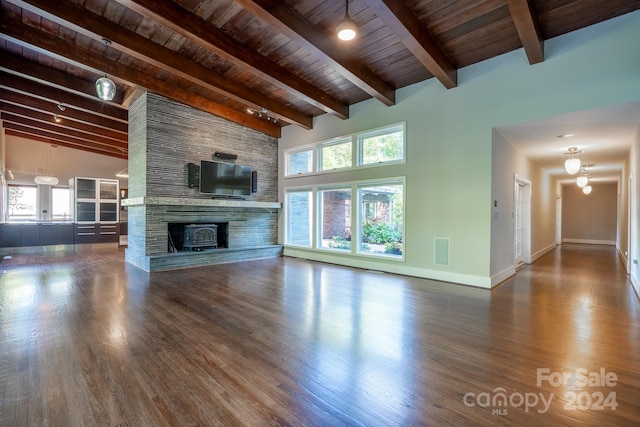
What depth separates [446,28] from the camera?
3.92 metres

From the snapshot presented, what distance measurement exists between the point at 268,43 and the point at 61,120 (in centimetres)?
753

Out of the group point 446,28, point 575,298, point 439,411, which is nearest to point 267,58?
point 446,28

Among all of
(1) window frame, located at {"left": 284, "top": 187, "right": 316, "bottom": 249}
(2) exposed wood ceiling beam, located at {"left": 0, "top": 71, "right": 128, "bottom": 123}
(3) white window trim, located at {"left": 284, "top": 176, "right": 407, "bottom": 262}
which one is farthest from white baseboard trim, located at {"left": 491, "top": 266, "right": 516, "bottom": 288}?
(2) exposed wood ceiling beam, located at {"left": 0, "top": 71, "right": 128, "bottom": 123}

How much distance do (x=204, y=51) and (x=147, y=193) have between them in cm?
296

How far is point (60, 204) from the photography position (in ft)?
36.5

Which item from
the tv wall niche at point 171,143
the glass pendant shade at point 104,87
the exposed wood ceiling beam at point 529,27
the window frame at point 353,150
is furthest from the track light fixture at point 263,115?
the exposed wood ceiling beam at point 529,27

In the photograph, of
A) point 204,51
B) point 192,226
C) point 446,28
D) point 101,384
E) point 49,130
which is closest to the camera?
point 101,384

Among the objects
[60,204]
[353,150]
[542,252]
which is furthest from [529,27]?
[60,204]

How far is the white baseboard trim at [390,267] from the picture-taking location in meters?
4.81

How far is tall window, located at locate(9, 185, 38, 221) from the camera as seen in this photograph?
10.3 meters

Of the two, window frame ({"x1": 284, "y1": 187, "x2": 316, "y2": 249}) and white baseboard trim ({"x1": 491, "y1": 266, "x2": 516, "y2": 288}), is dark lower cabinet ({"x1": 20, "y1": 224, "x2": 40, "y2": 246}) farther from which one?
white baseboard trim ({"x1": 491, "y1": 266, "x2": 516, "y2": 288})

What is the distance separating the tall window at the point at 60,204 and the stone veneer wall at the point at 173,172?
22.0 ft

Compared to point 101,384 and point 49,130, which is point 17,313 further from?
point 49,130

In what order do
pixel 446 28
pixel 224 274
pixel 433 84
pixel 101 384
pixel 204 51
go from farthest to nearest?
pixel 224 274, pixel 433 84, pixel 204 51, pixel 446 28, pixel 101 384
